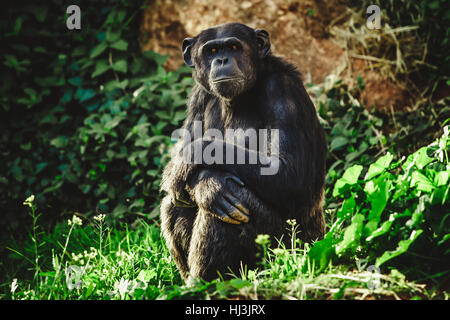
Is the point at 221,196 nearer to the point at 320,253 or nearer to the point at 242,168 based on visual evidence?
the point at 242,168

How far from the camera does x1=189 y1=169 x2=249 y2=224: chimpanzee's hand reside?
133 inches

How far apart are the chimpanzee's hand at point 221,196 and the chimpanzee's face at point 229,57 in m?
0.65

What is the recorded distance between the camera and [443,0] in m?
5.72

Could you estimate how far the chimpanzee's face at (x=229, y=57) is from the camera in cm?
372

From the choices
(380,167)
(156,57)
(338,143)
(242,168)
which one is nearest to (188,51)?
(242,168)

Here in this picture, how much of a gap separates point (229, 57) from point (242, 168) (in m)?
0.85

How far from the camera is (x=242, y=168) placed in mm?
3422

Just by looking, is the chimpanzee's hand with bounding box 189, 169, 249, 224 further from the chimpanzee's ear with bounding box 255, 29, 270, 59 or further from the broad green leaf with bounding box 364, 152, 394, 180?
the chimpanzee's ear with bounding box 255, 29, 270, 59

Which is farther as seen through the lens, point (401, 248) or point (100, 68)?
point (100, 68)
